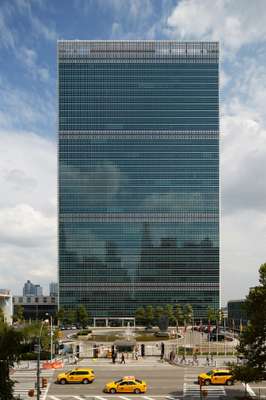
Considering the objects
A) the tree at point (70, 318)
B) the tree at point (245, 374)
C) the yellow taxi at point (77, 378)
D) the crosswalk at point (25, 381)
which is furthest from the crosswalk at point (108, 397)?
the tree at point (70, 318)

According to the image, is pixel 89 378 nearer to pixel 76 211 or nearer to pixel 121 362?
pixel 121 362

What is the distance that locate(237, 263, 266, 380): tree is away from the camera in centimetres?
4331

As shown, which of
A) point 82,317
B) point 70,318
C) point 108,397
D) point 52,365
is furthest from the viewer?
point 82,317

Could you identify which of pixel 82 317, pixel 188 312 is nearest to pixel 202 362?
pixel 82 317

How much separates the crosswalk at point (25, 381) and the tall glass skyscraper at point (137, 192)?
12407cm

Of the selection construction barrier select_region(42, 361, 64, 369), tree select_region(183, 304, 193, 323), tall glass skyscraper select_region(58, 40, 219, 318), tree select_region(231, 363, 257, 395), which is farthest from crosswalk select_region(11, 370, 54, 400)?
tall glass skyscraper select_region(58, 40, 219, 318)

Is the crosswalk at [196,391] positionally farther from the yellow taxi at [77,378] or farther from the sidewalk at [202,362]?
the sidewalk at [202,362]

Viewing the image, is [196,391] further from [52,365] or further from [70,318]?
[70,318]

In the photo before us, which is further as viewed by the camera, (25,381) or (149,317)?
(149,317)

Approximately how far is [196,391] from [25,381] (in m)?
22.1

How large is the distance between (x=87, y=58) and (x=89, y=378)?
162 m

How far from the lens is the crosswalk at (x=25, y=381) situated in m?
51.7

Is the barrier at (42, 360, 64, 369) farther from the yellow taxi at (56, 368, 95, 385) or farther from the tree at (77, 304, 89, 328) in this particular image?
the tree at (77, 304, 89, 328)

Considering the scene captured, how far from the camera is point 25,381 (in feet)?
197
